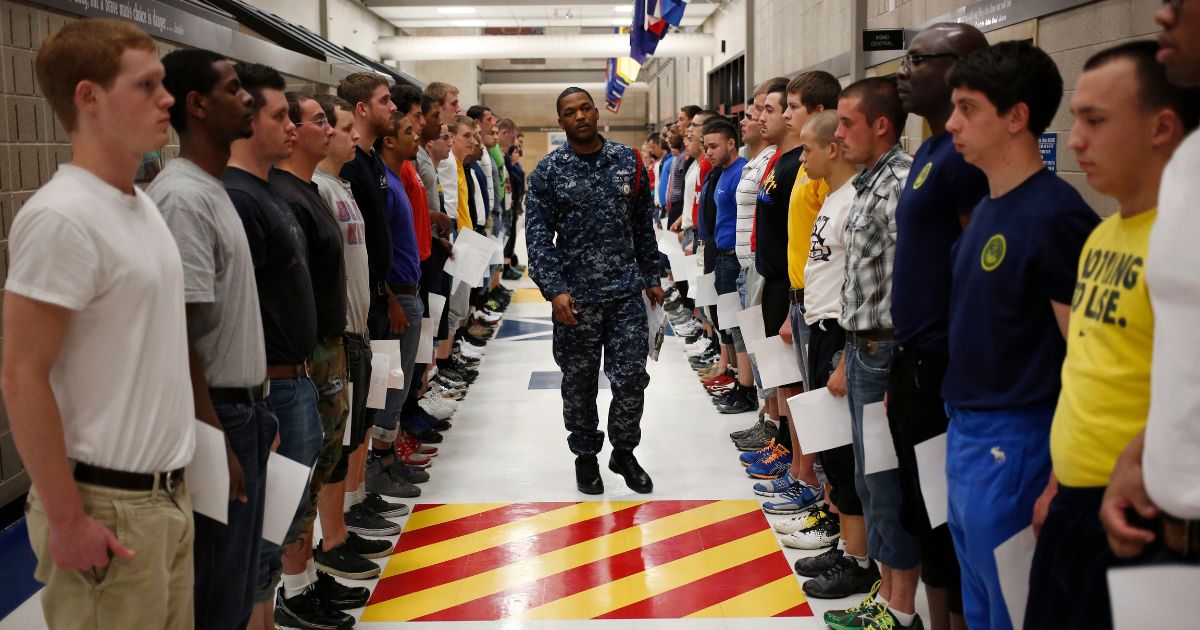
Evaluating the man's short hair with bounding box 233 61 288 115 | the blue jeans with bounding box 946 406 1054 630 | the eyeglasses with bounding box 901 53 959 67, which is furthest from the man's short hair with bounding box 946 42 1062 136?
the man's short hair with bounding box 233 61 288 115

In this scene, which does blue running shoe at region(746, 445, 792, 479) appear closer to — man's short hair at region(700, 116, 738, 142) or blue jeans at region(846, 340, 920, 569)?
blue jeans at region(846, 340, 920, 569)

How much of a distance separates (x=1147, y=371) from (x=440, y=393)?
17.6ft

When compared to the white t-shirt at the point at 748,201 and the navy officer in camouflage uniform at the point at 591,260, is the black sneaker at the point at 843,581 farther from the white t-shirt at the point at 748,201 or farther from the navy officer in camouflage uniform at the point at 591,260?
the white t-shirt at the point at 748,201

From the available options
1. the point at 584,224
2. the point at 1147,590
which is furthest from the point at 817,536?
the point at 1147,590

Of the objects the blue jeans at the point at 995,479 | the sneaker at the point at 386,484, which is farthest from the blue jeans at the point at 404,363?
the blue jeans at the point at 995,479

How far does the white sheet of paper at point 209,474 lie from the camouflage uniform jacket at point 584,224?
2.56 metres

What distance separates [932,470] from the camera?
8.68 feet

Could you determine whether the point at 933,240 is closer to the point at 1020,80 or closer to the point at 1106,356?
the point at 1020,80

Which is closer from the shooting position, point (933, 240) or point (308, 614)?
point (933, 240)

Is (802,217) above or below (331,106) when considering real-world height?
below

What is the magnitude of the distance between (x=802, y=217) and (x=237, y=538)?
2503 millimetres

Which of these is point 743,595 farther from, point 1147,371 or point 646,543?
point 1147,371

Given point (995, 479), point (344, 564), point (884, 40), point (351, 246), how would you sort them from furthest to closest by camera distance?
point (884, 40) → point (344, 564) → point (351, 246) → point (995, 479)

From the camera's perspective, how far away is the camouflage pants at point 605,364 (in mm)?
4754
